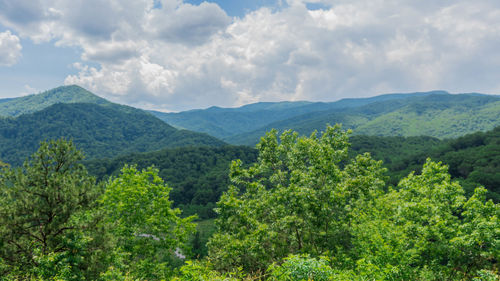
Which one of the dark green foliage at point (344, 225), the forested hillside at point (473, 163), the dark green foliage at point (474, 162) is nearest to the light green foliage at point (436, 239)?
the dark green foliage at point (344, 225)

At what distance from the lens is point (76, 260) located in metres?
15.8

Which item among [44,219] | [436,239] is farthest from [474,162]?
[44,219]

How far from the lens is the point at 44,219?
16.5 meters

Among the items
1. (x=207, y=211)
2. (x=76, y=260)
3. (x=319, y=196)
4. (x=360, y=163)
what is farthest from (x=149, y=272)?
(x=207, y=211)

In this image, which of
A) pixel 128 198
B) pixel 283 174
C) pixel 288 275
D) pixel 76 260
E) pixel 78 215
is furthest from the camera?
pixel 128 198

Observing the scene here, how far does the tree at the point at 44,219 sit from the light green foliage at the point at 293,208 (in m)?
9.79

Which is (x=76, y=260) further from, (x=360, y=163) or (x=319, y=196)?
(x=360, y=163)

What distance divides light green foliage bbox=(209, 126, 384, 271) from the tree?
9790mm

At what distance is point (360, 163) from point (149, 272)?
75.3ft

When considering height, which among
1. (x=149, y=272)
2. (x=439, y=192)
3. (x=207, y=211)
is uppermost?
(x=439, y=192)

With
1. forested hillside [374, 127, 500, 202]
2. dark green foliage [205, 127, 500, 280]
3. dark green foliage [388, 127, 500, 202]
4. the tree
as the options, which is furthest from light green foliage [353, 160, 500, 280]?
forested hillside [374, 127, 500, 202]

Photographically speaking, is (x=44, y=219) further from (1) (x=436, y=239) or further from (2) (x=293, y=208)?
(1) (x=436, y=239)

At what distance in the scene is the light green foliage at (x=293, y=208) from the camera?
19703 millimetres

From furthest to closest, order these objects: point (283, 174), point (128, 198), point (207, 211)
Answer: point (207, 211)
point (128, 198)
point (283, 174)
